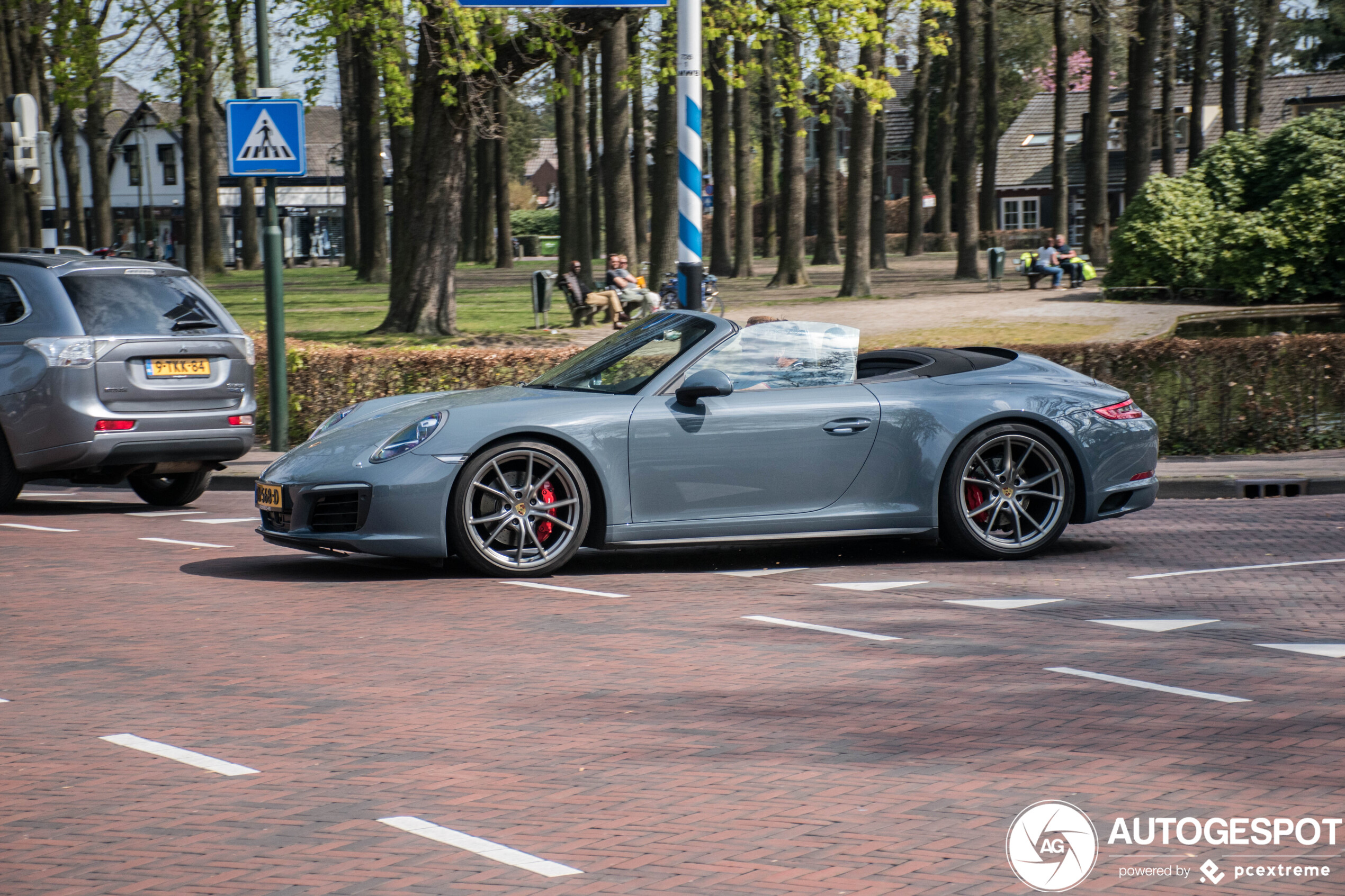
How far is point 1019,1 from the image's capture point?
36500 mm

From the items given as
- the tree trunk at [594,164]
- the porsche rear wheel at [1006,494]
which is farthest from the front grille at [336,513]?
the tree trunk at [594,164]

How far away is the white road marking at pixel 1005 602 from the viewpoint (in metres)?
7.45

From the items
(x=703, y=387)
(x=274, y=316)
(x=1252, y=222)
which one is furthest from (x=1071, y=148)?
(x=703, y=387)

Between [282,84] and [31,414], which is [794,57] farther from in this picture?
[282,84]

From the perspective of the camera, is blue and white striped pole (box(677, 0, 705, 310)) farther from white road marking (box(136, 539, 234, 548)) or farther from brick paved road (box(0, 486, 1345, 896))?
white road marking (box(136, 539, 234, 548))

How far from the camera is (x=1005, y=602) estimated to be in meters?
7.56

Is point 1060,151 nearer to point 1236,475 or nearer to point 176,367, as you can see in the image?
point 1236,475

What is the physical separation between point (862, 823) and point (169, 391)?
7.98 meters

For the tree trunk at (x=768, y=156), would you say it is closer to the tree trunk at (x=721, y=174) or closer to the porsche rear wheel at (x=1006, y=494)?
the tree trunk at (x=721, y=174)

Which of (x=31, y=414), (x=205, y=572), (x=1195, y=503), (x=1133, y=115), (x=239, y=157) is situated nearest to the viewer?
(x=205, y=572)

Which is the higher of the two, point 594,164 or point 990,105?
point 990,105

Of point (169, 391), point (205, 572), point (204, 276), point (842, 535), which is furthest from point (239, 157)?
point (204, 276)

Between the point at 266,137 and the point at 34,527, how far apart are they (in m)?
4.99

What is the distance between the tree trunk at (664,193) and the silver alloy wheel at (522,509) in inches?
726
